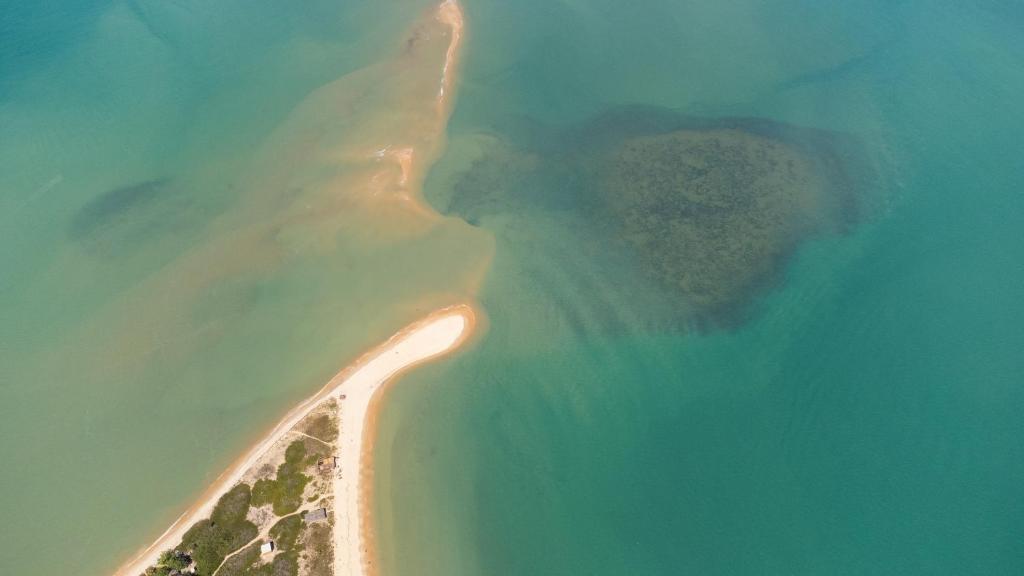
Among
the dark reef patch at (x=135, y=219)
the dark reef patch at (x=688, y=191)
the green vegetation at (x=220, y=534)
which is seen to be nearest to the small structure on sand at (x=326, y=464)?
the green vegetation at (x=220, y=534)

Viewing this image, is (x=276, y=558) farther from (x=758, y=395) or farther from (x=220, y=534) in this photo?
(x=758, y=395)

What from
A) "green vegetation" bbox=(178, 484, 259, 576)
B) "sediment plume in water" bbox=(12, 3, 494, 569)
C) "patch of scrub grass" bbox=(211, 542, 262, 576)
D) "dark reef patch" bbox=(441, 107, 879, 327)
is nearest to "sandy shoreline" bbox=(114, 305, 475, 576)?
"green vegetation" bbox=(178, 484, 259, 576)

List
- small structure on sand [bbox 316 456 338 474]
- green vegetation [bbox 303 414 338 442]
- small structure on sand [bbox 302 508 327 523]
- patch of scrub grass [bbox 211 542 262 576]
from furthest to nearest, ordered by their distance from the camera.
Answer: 1. green vegetation [bbox 303 414 338 442]
2. small structure on sand [bbox 316 456 338 474]
3. small structure on sand [bbox 302 508 327 523]
4. patch of scrub grass [bbox 211 542 262 576]

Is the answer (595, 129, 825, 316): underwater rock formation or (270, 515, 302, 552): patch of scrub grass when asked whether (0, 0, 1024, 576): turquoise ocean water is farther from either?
(270, 515, 302, 552): patch of scrub grass

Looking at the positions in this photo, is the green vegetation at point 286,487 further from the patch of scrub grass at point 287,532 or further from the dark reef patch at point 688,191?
the dark reef patch at point 688,191

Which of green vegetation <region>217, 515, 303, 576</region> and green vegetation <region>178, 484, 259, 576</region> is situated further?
green vegetation <region>178, 484, 259, 576</region>

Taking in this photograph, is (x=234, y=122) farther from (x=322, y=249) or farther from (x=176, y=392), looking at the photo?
(x=176, y=392)

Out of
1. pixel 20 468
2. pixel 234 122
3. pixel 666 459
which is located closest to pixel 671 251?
pixel 666 459
